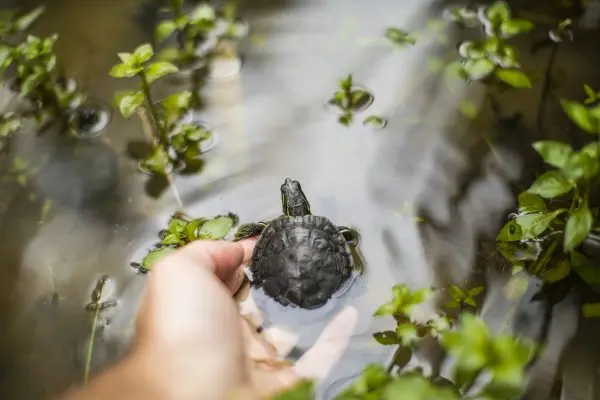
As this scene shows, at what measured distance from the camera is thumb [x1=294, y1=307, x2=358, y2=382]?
5.12 ft

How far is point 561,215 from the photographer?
1.66 meters

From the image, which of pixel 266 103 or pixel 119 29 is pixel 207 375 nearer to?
pixel 266 103

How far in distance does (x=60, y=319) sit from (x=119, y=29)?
3.54 ft

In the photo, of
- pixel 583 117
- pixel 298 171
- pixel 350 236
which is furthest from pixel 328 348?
pixel 583 117

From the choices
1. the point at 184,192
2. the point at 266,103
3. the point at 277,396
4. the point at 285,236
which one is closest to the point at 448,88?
the point at 266,103

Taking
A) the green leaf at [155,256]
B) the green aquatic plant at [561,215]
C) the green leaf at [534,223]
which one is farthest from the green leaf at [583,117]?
the green leaf at [155,256]

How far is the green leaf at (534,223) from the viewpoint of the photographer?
150 centimetres

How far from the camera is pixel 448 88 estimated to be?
6.70 feet

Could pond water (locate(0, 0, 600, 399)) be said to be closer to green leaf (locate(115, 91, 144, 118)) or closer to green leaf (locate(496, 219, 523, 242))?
green leaf (locate(496, 219, 523, 242))

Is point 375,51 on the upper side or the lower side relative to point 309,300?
upper

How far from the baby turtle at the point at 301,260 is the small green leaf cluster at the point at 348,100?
0.41m

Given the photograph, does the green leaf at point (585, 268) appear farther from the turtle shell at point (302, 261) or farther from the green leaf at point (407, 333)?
the turtle shell at point (302, 261)

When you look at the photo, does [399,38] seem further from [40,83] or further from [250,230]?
[40,83]

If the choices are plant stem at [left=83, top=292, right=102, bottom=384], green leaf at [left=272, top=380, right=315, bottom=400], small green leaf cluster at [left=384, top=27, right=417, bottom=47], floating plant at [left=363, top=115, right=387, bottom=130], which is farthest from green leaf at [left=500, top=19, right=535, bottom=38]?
plant stem at [left=83, top=292, right=102, bottom=384]
